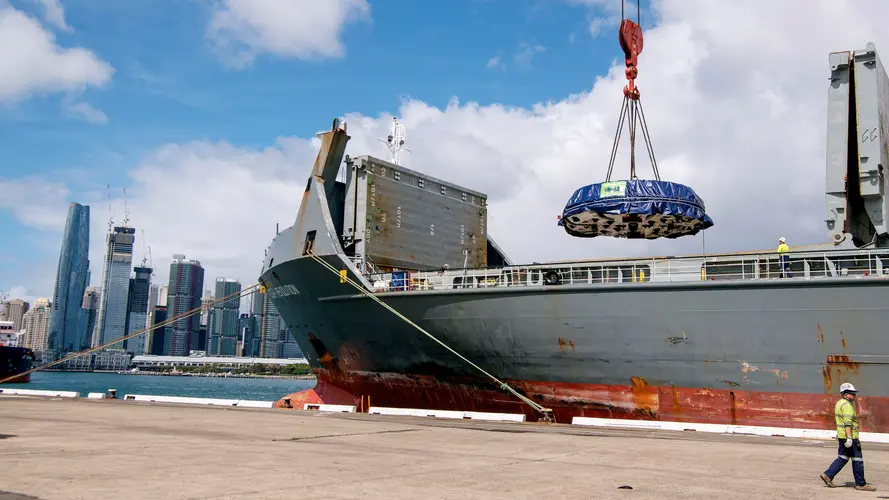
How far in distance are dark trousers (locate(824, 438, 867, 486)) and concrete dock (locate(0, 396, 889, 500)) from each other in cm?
28

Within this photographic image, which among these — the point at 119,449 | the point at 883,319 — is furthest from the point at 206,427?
the point at 883,319

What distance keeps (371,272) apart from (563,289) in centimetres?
782

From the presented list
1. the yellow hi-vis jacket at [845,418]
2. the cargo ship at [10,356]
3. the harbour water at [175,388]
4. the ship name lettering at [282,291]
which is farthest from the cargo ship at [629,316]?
the cargo ship at [10,356]

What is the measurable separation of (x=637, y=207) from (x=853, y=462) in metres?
13.6

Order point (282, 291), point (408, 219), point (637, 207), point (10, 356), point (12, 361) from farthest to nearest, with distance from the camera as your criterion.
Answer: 1. point (12, 361)
2. point (10, 356)
3. point (282, 291)
4. point (408, 219)
5. point (637, 207)

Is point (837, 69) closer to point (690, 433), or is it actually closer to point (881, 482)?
point (690, 433)

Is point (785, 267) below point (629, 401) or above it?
above

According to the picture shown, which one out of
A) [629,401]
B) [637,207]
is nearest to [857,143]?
[637,207]

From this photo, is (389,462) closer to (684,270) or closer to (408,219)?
(684,270)

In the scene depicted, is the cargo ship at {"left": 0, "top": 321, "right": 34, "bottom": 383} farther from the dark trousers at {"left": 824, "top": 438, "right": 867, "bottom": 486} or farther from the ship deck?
the dark trousers at {"left": 824, "top": 438, "right": 867, "bottom": 486}

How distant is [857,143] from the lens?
20.1m

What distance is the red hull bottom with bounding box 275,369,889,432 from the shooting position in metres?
17.0

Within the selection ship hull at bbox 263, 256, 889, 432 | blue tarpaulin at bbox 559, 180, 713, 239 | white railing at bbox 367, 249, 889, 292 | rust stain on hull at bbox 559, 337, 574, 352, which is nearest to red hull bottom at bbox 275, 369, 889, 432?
ship hull at bbox 263, 256, 889, 432

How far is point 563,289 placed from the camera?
1897 centimetres
